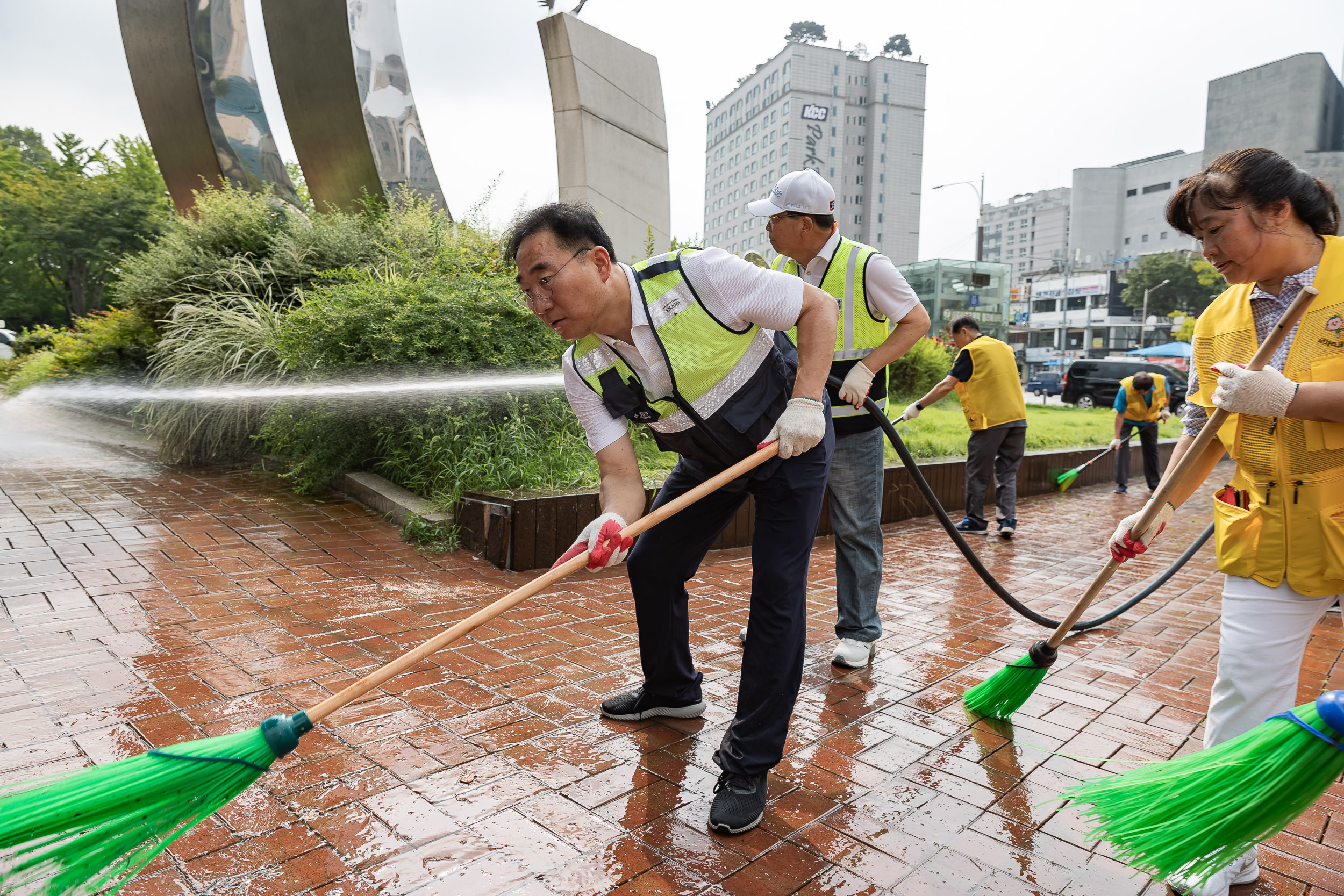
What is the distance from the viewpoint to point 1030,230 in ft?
405

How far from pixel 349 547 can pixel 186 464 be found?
3382 mm

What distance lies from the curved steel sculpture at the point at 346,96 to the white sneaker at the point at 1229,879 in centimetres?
1074

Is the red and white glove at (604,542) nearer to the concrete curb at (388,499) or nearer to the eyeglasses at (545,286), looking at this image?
the eyeglasses at (545,286)

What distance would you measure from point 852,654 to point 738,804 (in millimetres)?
1360

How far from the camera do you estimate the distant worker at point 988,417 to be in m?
6.57

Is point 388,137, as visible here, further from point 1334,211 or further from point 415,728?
point 1334,211

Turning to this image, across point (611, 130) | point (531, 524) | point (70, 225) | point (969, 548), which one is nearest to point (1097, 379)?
point (611, 130)

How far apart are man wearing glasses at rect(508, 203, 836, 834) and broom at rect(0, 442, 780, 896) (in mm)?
913

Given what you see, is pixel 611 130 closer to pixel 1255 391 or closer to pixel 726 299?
pixel 726 299

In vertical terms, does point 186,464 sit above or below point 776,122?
below

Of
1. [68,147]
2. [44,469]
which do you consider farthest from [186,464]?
[68,147]

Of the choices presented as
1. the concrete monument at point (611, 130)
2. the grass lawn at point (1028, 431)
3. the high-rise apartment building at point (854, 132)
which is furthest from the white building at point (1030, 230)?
the concrete monument at point (611, 130)

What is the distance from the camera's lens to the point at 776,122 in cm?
10162

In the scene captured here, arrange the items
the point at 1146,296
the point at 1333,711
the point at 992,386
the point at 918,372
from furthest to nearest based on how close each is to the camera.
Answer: the point at 1146,296, the point at 918,372, the point at 992,386, the point at 1333,711
